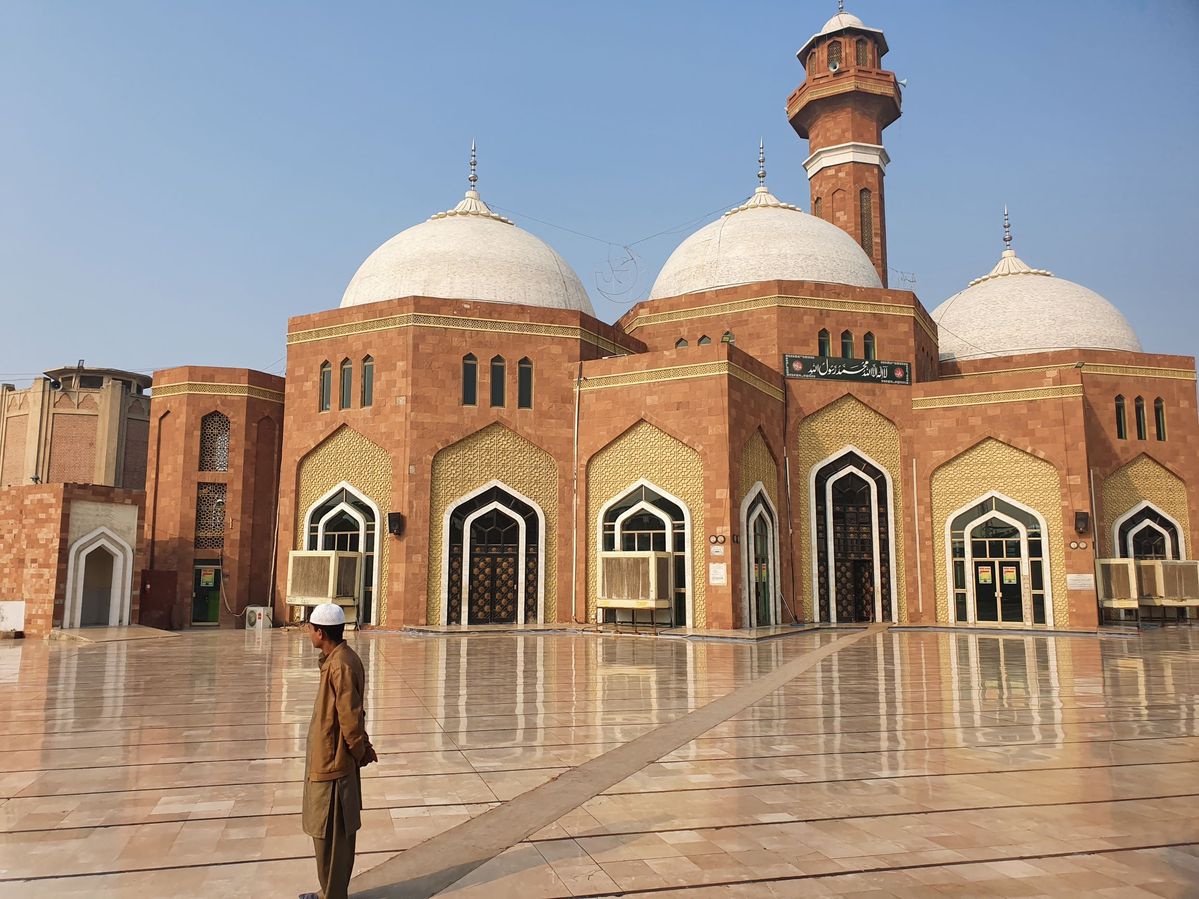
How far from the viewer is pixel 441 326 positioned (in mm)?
18875

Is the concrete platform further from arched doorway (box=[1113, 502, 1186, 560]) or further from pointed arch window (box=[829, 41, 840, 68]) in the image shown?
pointed arch window (box=[829, 41, 840, 68])

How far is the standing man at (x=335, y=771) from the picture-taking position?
3516 millimetres

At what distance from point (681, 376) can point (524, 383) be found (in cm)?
339

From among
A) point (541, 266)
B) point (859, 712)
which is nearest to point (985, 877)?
point (859, 712)

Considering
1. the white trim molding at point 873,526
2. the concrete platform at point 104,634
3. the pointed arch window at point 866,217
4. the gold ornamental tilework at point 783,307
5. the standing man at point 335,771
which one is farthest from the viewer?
the pointed arch window at point 866,217

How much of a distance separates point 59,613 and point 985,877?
58.3 feet

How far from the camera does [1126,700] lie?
8805 mm

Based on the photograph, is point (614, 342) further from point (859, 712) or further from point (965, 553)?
point (859, 712)

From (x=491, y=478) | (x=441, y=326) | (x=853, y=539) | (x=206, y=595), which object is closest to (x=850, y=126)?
(x=853, y=539)

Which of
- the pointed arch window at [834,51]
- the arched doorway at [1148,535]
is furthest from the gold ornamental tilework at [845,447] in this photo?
the pointed arch window at [834,51]

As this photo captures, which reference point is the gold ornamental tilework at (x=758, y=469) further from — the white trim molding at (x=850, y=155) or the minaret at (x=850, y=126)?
the white trim molding at (x=850, y=155)

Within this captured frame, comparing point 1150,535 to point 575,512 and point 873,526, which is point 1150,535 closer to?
point 873,526

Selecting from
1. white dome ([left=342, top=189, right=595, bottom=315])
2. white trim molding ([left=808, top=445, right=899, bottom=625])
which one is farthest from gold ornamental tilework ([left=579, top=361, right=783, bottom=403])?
white dome ([left=342, top=189, right=595, bottom=315])

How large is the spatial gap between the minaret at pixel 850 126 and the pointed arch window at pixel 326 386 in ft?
52.5
